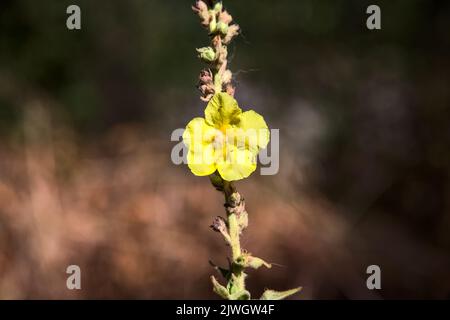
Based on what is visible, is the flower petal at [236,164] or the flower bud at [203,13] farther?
the flower bud at [203,13]

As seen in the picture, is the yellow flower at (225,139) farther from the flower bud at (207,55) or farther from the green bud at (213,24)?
the green bud at (213,24)

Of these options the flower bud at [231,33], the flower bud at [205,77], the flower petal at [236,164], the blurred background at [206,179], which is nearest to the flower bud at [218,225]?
the flower petal at [236,164]

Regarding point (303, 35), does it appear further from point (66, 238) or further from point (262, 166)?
point (66, 238)

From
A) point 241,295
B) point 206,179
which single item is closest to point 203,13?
point 241,295

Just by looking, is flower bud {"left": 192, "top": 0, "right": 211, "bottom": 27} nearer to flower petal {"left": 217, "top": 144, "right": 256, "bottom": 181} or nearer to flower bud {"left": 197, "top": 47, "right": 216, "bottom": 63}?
flower bud {"left": 197, "top": 47, "right": 216, "bottom": 63}

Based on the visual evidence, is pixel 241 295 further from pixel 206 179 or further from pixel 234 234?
pixel 206 179

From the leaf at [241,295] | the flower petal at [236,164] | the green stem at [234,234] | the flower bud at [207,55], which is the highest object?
the flower bud at [207,55]

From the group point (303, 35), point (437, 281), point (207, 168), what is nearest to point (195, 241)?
point (437, 281)
